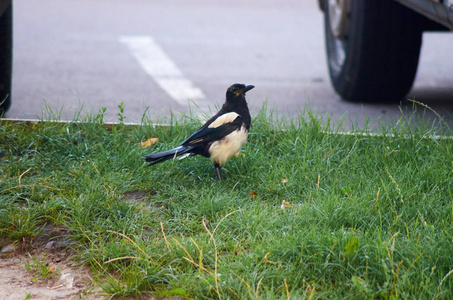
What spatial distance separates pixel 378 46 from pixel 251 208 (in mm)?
2648

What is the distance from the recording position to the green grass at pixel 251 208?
241 centimetres

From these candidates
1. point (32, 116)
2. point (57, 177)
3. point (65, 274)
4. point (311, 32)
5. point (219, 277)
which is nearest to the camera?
point (219, 277)

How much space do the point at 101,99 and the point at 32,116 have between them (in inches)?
34.8

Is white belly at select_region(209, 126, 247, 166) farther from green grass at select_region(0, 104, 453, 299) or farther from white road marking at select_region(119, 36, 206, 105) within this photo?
white road marking at select_region(119, 36, 206, 105)

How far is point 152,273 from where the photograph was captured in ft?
8.20

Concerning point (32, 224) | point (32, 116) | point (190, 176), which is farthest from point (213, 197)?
point (32, 116)

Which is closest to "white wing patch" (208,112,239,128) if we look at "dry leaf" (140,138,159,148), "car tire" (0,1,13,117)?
"dry leaf" (140,138,159,148)

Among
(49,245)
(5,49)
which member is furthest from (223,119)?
(5,49)

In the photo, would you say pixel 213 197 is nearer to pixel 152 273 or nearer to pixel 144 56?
pixel 152 273

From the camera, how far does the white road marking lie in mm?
5673

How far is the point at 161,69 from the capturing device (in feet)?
21.6

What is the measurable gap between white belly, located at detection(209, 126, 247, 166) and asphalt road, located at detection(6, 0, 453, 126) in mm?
905

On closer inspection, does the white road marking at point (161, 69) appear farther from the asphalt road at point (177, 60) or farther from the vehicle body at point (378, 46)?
the vehicle body at point (378, 46)

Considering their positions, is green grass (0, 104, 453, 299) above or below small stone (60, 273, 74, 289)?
above
